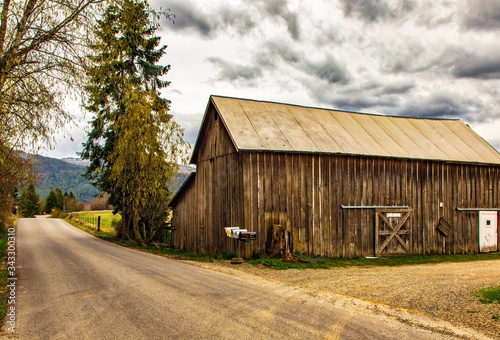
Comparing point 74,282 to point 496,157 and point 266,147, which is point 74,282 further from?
point 496,157

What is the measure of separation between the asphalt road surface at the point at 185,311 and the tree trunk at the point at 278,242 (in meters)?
5.04

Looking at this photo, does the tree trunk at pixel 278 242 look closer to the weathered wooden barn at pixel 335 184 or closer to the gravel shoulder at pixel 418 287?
the weathered wooden barn at pixel 335 184

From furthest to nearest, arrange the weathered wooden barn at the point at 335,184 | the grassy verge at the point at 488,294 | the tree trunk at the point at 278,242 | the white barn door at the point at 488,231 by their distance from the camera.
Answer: the white barn door at the point at 488,231 → the weathered wooden barn at the point at 335,184 → the tree trunk at the point at 278,242 → the grassy verge at the point at 488,294

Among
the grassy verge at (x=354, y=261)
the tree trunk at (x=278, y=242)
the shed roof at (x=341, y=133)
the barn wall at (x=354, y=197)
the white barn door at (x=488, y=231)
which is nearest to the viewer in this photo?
the grassy verge at (x=354, y=261)

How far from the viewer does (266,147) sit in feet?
58.1

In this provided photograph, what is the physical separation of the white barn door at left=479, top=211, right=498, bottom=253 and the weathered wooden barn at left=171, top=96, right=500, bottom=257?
6 cm

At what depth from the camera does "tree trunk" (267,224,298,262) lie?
1656cm

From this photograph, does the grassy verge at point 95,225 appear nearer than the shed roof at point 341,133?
No

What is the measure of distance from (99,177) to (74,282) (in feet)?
67.5

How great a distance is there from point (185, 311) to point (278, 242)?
372 inches

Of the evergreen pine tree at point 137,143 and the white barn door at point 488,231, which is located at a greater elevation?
the evergreen pine tree at point 137,143

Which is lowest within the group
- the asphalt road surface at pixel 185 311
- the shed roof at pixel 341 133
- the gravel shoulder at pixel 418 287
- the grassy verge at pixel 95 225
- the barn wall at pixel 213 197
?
the grassy verge at pixel 95 225

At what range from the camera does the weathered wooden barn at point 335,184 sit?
58.5 ft

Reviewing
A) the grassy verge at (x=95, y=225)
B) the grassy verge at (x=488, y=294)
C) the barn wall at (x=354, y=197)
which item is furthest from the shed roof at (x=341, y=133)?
the grassy verge at (x=95, y=225)
